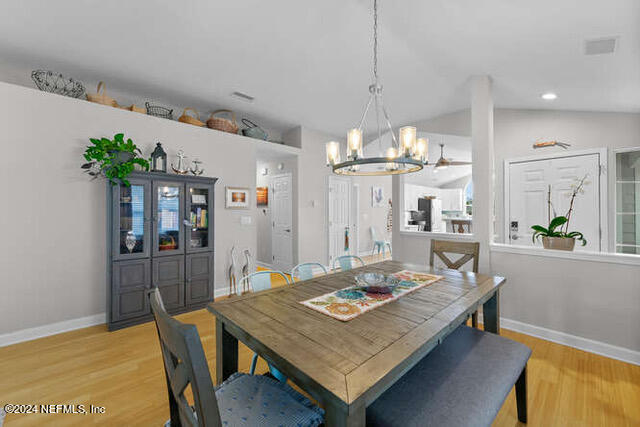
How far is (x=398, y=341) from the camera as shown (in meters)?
1.12

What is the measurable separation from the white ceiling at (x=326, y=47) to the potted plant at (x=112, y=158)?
2.64ft

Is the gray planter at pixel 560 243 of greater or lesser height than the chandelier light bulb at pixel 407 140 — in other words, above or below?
below

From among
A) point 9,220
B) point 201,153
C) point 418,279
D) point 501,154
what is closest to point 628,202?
point 501,154

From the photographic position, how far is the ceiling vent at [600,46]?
2008 millimetres

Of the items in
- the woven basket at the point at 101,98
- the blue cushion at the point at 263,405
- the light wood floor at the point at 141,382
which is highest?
the woven basket at the point at 101,98

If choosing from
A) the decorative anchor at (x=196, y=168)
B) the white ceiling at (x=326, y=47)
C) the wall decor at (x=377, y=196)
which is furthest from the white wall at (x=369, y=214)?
the decorative anchor at (x=196, y=168)

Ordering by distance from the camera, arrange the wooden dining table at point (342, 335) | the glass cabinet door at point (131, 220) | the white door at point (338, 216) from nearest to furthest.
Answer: the wooden dining table at point (342, 335), the glass cabinet door at point (131, 220), the white door at point (338, 216)

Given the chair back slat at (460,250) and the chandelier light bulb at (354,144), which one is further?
the chair back slat at (460,250)

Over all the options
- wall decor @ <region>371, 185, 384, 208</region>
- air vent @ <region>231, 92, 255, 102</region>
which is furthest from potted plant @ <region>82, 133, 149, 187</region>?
wall decor @ <region>371, 185, 384, 208</region>

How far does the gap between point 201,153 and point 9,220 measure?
77.4 inches

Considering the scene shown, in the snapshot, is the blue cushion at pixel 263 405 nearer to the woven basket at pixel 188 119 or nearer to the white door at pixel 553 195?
the woven basket at pixel 188 119

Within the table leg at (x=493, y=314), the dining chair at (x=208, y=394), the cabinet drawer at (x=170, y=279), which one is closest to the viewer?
the dining chair at (x=208, y=394)

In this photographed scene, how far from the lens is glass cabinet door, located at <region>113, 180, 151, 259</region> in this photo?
112 inches

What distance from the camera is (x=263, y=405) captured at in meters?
1.14
